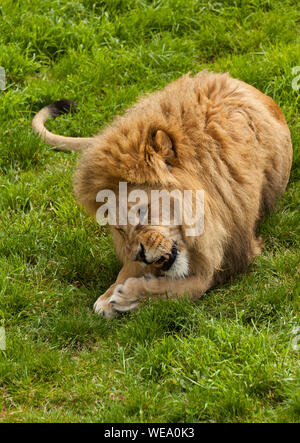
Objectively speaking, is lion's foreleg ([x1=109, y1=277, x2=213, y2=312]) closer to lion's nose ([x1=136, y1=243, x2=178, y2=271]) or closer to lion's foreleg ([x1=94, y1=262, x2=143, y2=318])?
lion's foreleg ([x1=94, y1=262, x2=143, y2=318])

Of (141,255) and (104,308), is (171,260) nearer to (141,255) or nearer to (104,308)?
(141,255)

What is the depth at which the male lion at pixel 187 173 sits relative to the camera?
4.75 metres

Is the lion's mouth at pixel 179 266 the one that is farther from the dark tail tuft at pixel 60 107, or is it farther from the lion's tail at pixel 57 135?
the dark tail tuft at pixel 60 107

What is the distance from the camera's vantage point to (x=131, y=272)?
5.14 metres

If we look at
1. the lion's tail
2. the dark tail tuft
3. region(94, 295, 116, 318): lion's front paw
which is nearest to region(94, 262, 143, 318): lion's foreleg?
region(94, 295, 116, 318): lion's front paw

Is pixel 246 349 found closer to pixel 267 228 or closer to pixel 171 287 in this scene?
pixel 171 287

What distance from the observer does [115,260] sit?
18.6 feet

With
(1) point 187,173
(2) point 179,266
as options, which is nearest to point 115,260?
(2) point 179,266

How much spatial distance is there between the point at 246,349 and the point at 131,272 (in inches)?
41.3

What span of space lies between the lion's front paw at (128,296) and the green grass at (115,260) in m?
0.09

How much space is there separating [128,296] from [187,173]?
0.92m

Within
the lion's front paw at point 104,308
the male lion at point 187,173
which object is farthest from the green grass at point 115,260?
the male lion at point 187,173

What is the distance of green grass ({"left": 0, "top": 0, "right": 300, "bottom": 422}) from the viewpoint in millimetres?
4277
